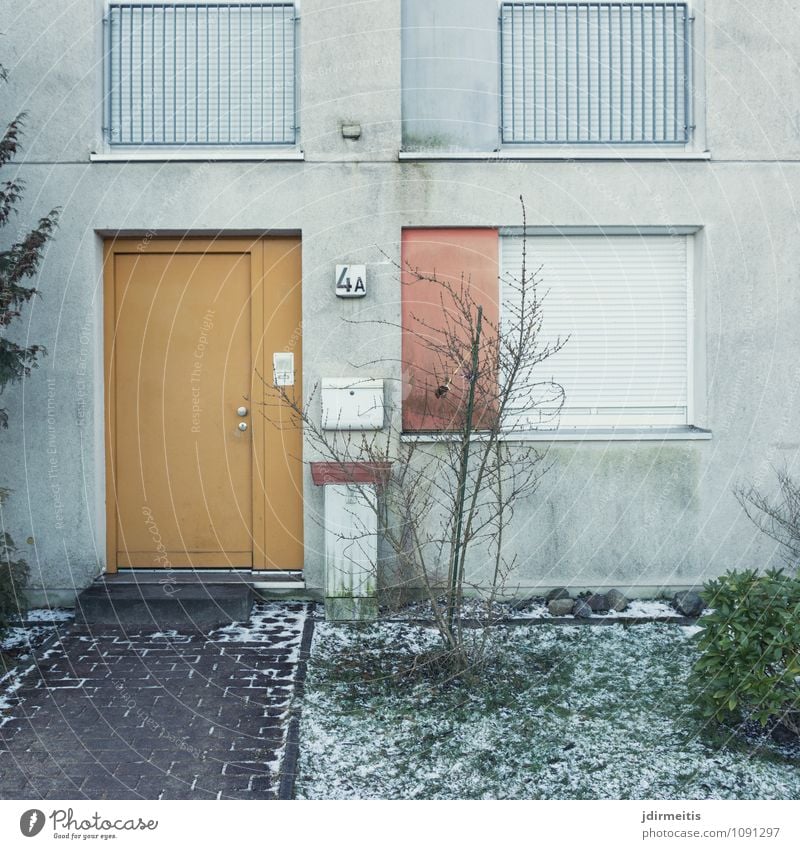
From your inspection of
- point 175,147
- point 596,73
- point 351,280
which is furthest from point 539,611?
point 175,147

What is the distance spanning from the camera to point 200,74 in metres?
7.39

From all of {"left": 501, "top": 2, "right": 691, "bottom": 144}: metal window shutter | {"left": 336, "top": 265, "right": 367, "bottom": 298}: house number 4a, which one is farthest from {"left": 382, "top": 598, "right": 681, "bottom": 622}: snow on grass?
{"left": 501, "top": 2, "right": 691, "bottom": 144}: metal window shutter

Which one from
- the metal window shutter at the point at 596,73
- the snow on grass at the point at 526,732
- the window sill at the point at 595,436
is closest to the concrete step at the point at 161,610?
the snow on grass at the point at 526,732

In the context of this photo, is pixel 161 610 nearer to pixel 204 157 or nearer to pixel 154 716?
pixel 154 716

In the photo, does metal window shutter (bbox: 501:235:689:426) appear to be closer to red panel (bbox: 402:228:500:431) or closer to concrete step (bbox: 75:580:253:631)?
red panel (bbox: 402:228:500:431)

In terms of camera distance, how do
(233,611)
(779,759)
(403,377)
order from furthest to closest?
1. (403,377)
2. (233,611)
3. (779,759)

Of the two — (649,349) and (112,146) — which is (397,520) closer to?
(649,349)

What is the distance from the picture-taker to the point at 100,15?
7.26 metres

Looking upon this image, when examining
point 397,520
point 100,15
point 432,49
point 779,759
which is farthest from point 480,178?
point 779,759

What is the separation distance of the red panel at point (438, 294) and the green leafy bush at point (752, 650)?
2.90 metres

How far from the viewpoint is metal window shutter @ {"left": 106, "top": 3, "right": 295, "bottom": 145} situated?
7340 mm

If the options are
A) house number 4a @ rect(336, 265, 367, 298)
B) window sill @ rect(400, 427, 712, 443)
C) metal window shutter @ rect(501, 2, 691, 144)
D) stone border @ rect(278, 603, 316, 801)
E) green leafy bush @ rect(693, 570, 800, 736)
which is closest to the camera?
stone border @ rect(278, 603, 316, 801)

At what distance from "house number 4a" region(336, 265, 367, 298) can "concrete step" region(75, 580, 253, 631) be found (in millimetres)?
2386

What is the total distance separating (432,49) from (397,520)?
11.9ft
